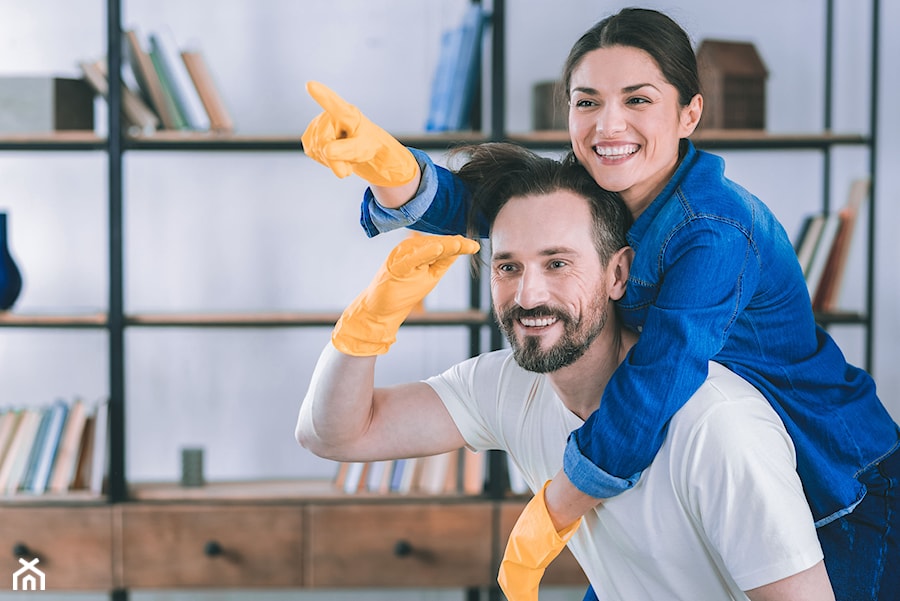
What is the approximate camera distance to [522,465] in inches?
58.8

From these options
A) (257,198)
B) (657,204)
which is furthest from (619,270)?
(257,198)

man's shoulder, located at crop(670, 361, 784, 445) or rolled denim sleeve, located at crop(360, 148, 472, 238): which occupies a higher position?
rolled denim sleeve, located at crop(360, 148, 472, 238)

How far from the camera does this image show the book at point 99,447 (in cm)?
253

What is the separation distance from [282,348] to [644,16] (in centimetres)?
189

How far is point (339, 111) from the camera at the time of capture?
113 centimetres

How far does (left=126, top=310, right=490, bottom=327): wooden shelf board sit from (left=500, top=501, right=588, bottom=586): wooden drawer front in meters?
0.51

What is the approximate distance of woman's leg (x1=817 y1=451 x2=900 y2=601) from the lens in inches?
A: 51.3

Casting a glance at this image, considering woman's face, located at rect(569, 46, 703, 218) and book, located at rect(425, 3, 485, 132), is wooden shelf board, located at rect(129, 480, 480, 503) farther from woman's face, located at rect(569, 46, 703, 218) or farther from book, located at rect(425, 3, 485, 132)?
woman's face, located at rect(569, 46, 703, 218)

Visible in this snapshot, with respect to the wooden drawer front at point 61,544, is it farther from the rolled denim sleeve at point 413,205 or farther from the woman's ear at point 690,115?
the woman's ear at point 690,115

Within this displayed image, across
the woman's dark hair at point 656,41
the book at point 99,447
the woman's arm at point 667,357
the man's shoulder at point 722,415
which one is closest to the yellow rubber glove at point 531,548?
the woman's arm at point 667,357

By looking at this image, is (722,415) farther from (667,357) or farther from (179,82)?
(179,82)

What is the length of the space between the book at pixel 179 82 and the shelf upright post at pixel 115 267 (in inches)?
4.0

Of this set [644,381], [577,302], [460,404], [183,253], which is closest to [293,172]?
[183,253]

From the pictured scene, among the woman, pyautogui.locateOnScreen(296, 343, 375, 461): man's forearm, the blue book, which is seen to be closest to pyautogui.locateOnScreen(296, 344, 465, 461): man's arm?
pyautogui.locateOnScreen(296, 343, 375, 461): man's forearm
